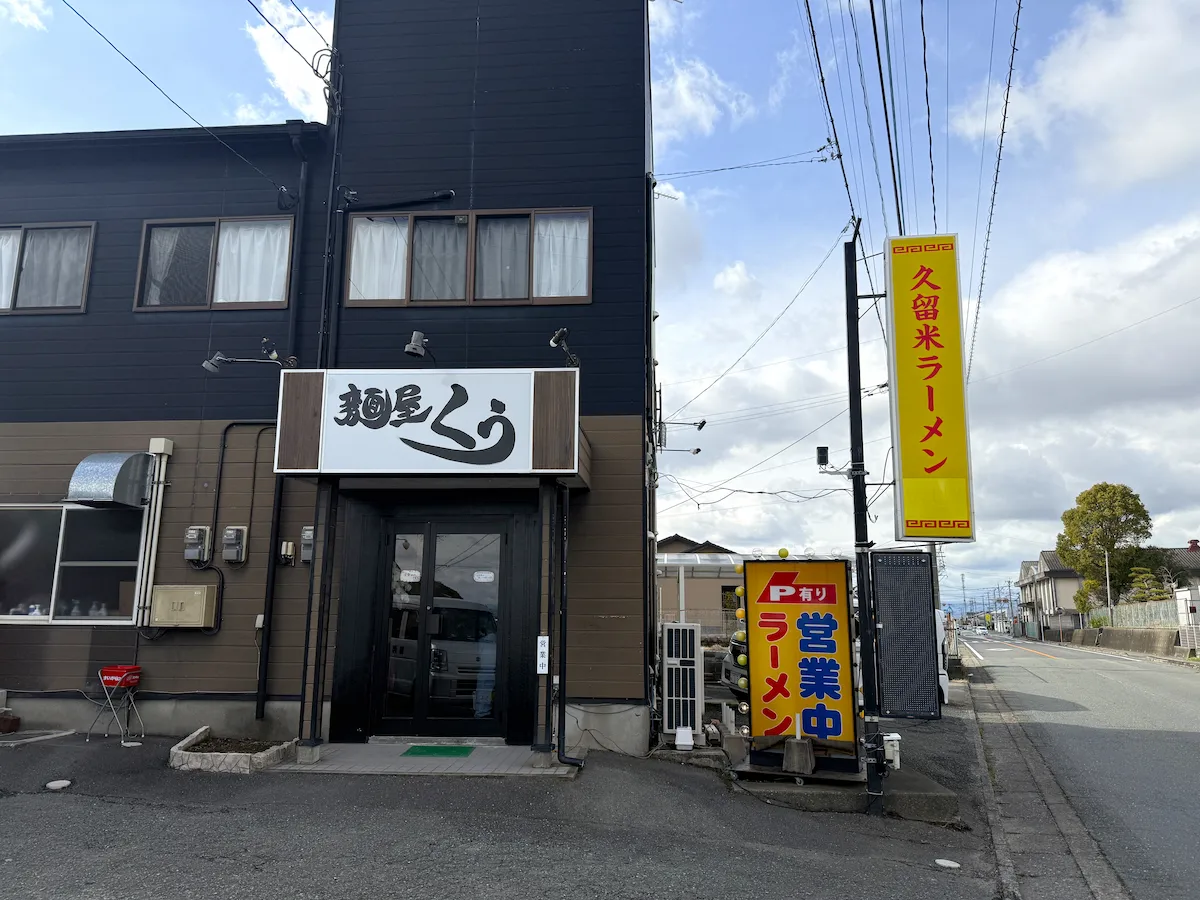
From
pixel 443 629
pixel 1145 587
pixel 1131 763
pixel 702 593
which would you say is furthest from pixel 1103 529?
pixel 443 629

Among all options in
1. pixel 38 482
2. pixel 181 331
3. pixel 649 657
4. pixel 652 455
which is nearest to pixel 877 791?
pixel 649 657

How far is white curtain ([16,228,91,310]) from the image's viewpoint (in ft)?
32.0

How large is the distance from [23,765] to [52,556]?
2.80 metres

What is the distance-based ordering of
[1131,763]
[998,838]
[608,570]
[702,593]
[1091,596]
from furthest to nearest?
[1091,596], [702,593], [1131,763], [608,570], [998,838]

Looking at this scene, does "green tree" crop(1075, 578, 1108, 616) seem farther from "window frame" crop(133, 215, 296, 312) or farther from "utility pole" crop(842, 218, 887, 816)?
"window frame" crop(133, 215, 296, 312)

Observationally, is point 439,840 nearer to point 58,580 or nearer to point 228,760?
point 228,760

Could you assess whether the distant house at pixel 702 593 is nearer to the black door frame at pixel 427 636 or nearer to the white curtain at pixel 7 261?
the black door frame at pixel 427 636

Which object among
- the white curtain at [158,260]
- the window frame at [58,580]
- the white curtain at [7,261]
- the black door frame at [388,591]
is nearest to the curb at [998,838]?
the black door frame at [388,591]

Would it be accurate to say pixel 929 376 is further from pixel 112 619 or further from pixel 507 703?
pixel 112 619

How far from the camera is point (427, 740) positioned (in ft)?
27.5

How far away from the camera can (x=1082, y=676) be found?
71.8 ft

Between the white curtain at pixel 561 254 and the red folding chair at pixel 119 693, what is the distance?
587cm

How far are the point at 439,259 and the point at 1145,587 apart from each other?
48651mm

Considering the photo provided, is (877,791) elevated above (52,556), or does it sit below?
below
